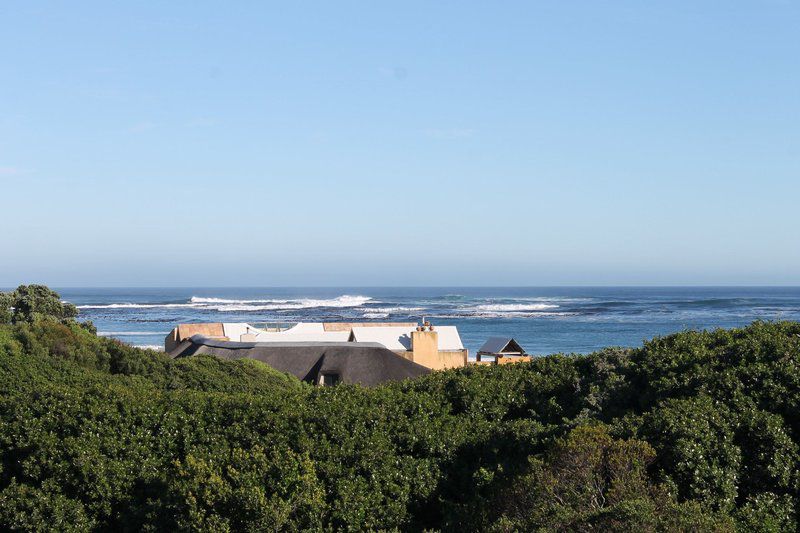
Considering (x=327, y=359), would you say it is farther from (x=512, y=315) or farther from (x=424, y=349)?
(x=512, y=315)

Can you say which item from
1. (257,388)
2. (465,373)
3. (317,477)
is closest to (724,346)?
(465,373)

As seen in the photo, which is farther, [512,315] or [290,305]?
[290,305]

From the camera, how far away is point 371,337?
116 feet

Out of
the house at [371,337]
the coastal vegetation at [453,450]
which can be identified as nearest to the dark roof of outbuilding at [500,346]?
the house at [371,337]

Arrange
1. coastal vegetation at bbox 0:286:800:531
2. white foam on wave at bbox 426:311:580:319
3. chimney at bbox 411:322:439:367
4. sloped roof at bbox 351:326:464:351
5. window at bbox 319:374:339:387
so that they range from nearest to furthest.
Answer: coastal vegetation at bbox 0:286:800:531 < window at bbox 319:374:339:387 < chimney at bbox 411:322:439:367 < sloped roof at bbox 351:326:464:351 < white foam on wave at bbox 426:311:580:319

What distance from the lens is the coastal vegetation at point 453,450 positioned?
753 centimetres

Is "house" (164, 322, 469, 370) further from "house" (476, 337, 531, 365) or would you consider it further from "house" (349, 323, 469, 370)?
"house" (476, 337, 531, 365)

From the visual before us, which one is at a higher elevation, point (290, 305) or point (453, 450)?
point (453, 450)

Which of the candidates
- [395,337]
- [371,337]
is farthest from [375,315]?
[371,337]

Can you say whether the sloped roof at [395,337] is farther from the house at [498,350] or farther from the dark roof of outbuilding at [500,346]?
the dark roof of outbuilding at [500,346]

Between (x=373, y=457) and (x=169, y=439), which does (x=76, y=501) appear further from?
(x=373, y=457)

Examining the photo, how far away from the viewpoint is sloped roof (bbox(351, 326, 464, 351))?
34.9 m

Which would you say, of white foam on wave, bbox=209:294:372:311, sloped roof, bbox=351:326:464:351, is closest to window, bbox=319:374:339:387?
sloped roof, bbox=351:326:464:351

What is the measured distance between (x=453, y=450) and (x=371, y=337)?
26.3 metres
